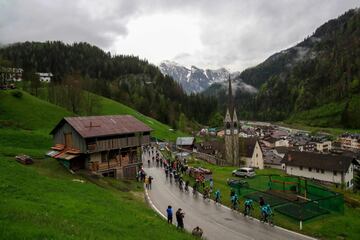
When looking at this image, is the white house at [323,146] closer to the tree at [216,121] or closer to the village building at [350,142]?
the village building at [350,142]

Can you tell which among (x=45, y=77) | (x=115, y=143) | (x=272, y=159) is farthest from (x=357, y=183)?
(x=45, y=77)

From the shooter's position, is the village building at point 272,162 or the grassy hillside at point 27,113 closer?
the grassy hillside at point 27,113

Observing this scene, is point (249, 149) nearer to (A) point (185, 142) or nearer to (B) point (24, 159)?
(A) point (185, 142)

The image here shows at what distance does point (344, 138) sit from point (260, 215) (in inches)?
5195

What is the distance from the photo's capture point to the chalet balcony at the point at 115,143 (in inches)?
1703

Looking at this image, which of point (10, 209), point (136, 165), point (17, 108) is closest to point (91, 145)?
point (136, 165)

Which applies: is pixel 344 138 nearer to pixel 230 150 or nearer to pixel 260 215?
pixel 230 150

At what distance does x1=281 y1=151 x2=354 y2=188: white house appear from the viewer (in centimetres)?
7269

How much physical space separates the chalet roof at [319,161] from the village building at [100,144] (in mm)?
43815

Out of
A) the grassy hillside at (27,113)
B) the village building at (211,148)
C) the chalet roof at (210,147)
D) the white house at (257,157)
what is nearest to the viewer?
the grassy hillside at (27,113)

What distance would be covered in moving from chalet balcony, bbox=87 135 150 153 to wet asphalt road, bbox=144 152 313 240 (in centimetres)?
808

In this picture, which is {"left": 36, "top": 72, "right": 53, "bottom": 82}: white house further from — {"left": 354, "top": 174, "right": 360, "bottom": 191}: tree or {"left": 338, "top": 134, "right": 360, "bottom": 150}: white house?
{"left": 354, "top": 174, "right": 360, "bottom": 191}: tree

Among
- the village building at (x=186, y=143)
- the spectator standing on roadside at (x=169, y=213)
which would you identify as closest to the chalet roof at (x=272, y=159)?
the village building at (x=186, y=143)

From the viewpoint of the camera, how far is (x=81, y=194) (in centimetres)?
2911
